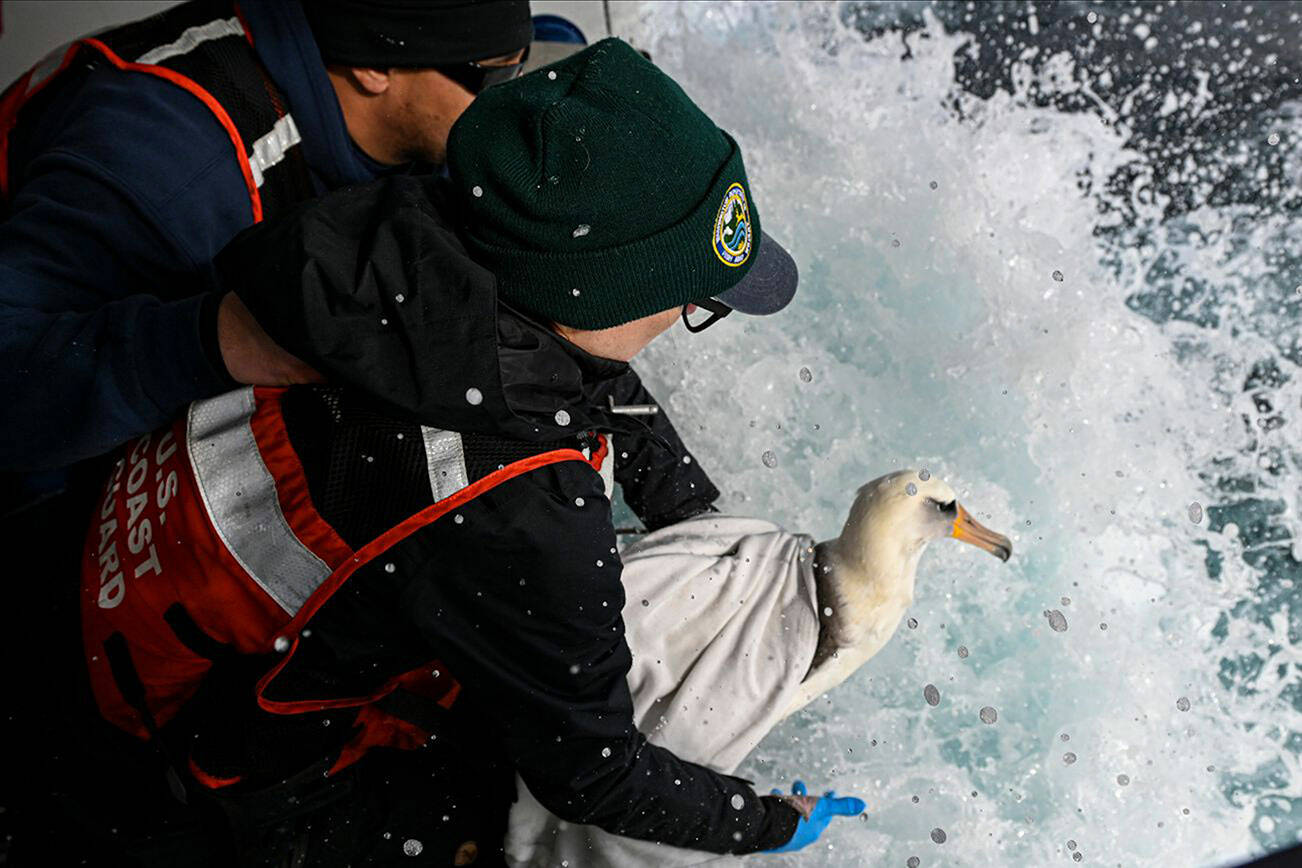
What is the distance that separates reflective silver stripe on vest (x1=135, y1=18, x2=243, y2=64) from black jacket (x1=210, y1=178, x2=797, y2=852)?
1.52 ft

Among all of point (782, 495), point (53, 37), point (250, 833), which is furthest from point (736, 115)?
point (250, 833)

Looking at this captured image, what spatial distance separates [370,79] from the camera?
51.5 inches

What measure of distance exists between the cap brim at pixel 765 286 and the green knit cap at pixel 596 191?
23cm

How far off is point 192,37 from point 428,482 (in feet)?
2.41

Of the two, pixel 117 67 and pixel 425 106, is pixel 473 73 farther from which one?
pixel 117 67

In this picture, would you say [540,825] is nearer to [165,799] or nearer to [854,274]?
[165,799]

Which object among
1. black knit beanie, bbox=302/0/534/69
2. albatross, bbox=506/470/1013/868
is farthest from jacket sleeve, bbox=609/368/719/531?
black knit beanie, bbox=302/0/534/69

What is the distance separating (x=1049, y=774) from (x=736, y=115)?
1.55 meters

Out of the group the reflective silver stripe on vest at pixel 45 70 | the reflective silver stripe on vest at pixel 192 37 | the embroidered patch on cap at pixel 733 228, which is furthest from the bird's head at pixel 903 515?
the reflective silver stripe on vest at pixel 45 70

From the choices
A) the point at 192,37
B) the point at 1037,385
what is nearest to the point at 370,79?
the point at 192,37

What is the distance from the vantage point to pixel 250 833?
1115 millimetres

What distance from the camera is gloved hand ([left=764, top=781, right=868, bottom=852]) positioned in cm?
132

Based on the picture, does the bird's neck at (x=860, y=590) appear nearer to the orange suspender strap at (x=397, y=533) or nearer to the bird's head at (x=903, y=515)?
the bird's head at (x=903, y=515)

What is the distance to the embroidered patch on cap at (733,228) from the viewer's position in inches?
33.9
